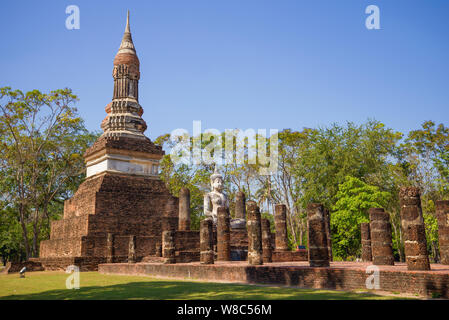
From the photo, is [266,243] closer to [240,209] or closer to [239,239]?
[239,239]

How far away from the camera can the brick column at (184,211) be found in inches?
811

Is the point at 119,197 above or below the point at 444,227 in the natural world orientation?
above

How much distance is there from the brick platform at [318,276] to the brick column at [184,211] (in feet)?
20.4

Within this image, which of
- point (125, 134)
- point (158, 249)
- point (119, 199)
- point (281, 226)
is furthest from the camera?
point (125, 134)

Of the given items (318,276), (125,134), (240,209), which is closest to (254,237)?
(318,276)

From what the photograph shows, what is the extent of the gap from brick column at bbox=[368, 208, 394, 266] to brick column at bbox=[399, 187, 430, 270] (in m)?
3.34

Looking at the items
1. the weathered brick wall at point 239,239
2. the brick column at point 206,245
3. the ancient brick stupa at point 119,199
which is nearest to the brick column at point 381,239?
the brick column at point 206,245

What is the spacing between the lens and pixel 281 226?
66.5 feet

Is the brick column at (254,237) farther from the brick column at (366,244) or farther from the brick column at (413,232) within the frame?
the brick column at (366,244)

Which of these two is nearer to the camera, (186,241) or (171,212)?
(186,241)

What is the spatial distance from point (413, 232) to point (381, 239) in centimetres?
357

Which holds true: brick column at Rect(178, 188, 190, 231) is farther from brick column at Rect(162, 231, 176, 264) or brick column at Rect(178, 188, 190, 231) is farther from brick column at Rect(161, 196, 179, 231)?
brick column at Rect(162, 231, 176, 264)
